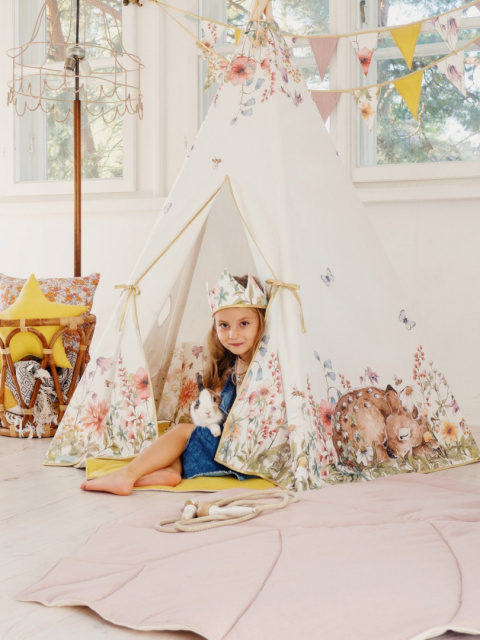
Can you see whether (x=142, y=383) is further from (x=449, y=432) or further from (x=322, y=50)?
(x=322, y=50)

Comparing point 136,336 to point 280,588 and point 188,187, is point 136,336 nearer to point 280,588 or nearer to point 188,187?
point 188,187

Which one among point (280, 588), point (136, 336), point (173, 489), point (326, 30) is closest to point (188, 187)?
point (136, 336)

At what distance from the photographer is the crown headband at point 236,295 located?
7.63ft

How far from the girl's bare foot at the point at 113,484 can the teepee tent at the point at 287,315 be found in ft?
0.77

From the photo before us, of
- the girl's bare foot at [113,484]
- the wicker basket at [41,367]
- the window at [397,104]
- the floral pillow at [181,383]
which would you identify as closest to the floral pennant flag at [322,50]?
the window at [397,104]

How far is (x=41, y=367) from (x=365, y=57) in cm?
169

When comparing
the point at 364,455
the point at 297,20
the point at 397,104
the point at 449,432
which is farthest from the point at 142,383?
the point at 297,20

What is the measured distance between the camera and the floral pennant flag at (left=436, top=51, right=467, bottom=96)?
9.14ft

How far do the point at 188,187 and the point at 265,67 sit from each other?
446 millimetres

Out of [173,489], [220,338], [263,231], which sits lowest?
[173,489]

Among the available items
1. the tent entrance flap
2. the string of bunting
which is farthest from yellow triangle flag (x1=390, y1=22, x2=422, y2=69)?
the tent entrance flap

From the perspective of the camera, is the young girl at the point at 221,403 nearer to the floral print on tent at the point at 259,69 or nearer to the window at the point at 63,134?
the floral print on tent at the point at 259,69

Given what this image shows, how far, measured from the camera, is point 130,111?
3.67 metres

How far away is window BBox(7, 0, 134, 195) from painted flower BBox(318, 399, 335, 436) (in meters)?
1.79
